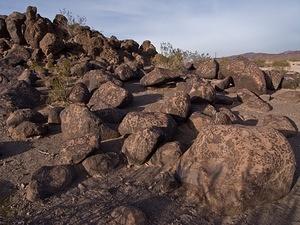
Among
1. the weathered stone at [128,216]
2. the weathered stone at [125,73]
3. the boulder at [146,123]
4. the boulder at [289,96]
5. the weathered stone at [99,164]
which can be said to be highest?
the weathered stone at [125,73]

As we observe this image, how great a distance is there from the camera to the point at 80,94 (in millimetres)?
11180

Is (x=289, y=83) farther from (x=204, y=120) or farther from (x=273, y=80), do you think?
(x=204, y=120)

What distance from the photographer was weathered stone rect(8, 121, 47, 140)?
28.9 feet

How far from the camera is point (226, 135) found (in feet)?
22.7

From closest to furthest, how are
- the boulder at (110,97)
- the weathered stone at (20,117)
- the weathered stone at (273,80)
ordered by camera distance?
the weathered stone at (20,117)
the boulder at (110,97)
the weathered stone at (273,80)

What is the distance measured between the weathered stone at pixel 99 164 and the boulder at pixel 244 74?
7.05 meters

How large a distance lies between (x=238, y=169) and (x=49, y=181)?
284 centimetres

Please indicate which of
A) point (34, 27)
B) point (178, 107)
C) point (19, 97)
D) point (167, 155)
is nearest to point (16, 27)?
point (34, 27)

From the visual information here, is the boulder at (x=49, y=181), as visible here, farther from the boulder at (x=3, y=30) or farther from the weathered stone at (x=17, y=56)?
the boulder at (x=3, y=30)

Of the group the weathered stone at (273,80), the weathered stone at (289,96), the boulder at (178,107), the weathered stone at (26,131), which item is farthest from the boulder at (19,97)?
the weathered stone at (273,80)

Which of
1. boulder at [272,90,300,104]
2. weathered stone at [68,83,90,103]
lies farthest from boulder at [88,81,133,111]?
boulder at [272,90,300,104]

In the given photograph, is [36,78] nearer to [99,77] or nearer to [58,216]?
[99,77]

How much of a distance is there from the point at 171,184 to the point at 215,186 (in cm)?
70

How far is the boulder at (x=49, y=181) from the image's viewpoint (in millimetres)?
6617
